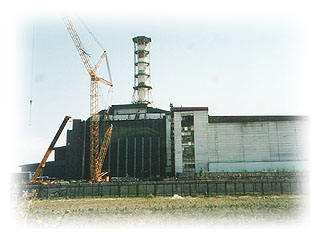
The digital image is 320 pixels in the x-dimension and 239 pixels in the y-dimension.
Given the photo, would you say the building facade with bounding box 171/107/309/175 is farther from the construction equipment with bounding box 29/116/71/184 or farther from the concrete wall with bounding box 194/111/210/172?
the construction equipment with bounding box 29/116/71/184

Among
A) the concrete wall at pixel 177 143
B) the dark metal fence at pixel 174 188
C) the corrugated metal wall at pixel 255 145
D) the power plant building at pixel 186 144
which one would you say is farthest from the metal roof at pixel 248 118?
the dark metal fence at pixel 174 188

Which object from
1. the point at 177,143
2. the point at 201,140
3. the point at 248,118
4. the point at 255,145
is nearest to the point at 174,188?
the point at 201,140

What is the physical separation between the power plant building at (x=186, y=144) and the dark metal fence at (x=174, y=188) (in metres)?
28.0

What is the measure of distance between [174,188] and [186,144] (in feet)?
108

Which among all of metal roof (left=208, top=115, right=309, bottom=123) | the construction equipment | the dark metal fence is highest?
metal roof (left=208, top=115, right=309, bottom=123)

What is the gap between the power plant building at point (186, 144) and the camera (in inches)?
3000

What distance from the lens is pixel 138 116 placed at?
310 ft

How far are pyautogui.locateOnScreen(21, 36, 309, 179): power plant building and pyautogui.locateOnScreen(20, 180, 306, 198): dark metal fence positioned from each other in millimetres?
28046

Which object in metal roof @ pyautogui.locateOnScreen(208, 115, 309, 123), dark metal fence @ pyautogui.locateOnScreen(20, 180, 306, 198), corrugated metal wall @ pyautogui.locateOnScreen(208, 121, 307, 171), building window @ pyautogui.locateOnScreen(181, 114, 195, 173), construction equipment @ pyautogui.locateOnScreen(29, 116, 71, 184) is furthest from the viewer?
metal roof @ pyautogui.locateOnScreen(208, 115, 309, 123)

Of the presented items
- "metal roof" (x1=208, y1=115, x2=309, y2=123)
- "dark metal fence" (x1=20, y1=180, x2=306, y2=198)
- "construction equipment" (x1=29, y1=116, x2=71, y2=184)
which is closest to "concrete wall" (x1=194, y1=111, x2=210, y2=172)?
"metal roof" (x1=208, y1=115, x2=309, y2=123)

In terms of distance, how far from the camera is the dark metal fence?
1850 inches

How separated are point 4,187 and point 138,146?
75118 millimetres

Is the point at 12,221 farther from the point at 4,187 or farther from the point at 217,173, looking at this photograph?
the point at 217,173

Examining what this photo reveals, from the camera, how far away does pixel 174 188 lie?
47719 mm
